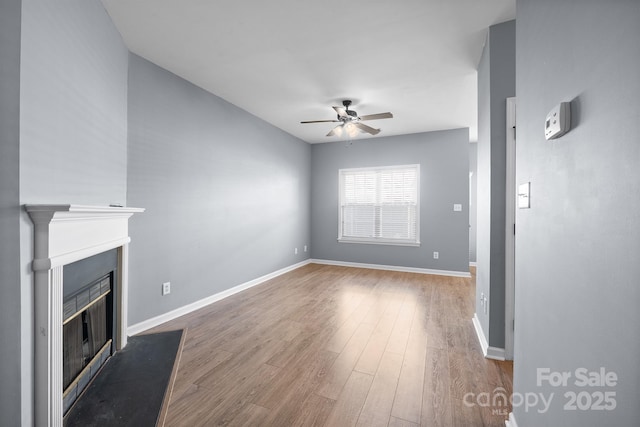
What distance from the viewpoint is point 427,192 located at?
5379 mm

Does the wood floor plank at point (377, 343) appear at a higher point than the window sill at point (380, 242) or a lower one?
lower

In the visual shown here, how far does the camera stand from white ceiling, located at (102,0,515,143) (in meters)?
2.07

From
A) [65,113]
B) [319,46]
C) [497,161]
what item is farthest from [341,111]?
[65,113]

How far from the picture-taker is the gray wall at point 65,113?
49.5 inches

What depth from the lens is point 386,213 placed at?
18.8ft

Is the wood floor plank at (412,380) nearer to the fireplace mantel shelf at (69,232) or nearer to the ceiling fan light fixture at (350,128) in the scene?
the fireplace mantel shelf at (69,232)

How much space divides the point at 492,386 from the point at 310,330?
1525mm

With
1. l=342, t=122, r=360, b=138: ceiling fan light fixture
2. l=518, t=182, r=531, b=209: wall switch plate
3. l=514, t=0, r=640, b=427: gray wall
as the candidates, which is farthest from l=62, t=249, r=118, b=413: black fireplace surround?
l=342, t=122, r=360, b=138: ceiling fan light fixture

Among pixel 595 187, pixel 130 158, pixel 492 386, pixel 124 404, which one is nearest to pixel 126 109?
pixel 130 158

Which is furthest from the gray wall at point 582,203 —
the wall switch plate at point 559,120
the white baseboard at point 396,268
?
the white baseboard at point 396,268

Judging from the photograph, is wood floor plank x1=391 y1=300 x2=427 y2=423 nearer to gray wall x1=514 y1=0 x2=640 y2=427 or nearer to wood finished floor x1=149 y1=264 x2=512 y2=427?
wood finished floor x1=149 y1=264 x2=512 y2=427

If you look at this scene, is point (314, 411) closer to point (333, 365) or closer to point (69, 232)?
point (333, 365)

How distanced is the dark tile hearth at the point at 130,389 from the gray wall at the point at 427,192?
415 centimetres

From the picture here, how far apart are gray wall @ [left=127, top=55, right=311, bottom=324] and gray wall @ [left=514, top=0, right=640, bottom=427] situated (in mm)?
3043
